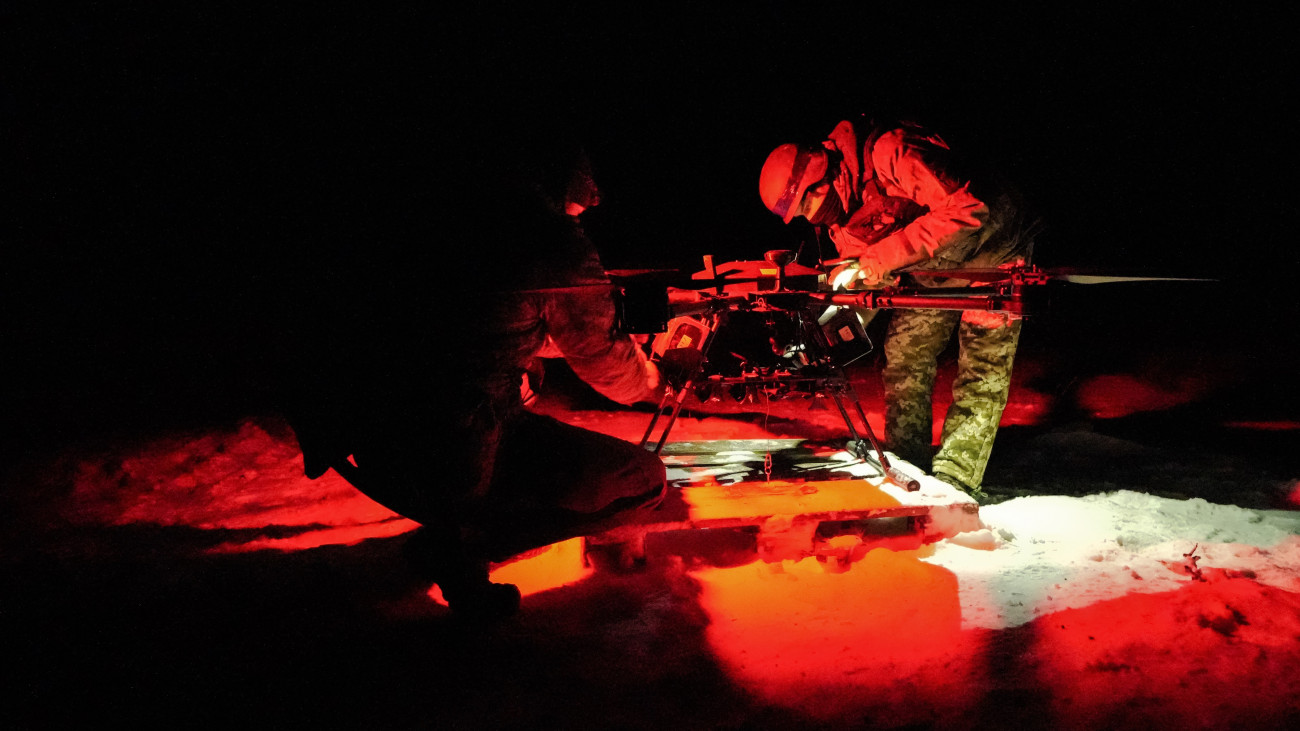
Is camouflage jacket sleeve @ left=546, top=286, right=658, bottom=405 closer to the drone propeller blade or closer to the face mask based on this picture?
the drone propeller blade

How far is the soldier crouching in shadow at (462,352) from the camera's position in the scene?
2545 mm

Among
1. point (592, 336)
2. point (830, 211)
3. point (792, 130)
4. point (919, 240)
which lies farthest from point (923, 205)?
point (792, 130)

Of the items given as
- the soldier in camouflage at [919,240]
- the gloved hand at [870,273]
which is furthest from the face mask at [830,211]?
the gloved hand at [870,273]

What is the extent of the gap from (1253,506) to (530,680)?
5.11 meters

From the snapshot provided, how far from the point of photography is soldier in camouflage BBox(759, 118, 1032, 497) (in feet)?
13.2

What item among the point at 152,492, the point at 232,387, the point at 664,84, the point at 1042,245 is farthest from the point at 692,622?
the point at 1042,245

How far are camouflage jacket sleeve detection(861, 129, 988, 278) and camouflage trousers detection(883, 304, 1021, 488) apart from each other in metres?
0.69

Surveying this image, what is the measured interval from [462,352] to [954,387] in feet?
12.0

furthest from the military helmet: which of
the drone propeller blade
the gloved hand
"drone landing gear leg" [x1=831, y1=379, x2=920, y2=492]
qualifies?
the drone propeller blade

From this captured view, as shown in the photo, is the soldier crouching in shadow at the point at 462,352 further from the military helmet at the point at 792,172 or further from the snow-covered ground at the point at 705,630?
the military helmet at the point at 792,172

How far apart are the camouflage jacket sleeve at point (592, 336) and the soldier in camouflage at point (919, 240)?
181 cm

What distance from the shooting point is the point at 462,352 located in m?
2.66

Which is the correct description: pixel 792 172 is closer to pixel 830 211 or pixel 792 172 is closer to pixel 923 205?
pixel 830 211

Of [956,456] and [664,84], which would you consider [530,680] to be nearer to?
[956,456]
